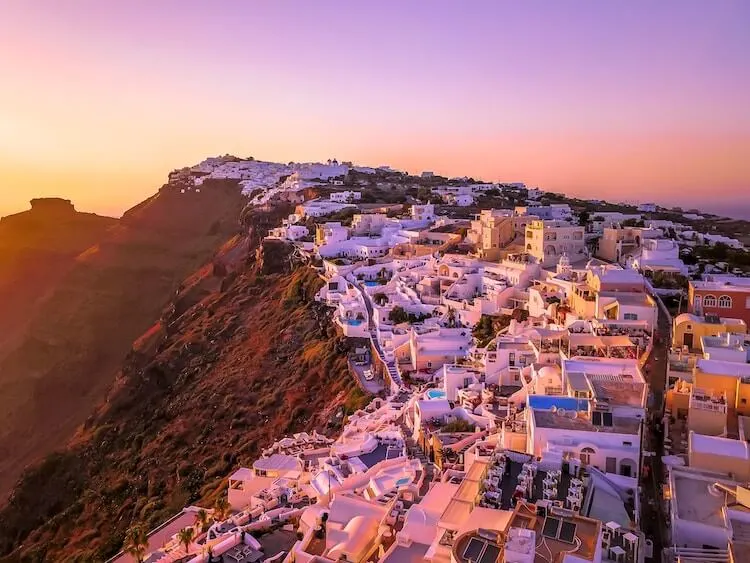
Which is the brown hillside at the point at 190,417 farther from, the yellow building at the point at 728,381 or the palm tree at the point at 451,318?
the yellow building at the point at 728,381

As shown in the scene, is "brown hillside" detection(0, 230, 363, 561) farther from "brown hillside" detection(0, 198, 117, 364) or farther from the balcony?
"brown hillside" detection(0, 198, 117, 364)

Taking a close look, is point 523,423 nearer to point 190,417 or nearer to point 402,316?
point 402,316

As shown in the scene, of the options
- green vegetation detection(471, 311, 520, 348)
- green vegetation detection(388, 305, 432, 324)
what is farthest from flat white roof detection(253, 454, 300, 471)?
green vegetation detection(388, 305, 432, 324)

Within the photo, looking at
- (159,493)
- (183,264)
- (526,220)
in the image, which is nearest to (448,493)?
(159,493)

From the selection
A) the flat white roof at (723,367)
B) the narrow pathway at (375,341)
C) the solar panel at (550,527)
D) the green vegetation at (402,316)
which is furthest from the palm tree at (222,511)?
the flat white roof at (723,367)

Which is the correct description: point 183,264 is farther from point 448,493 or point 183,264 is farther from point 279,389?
point 448,493
